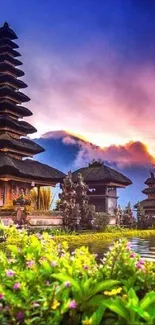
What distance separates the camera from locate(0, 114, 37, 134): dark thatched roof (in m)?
34.8

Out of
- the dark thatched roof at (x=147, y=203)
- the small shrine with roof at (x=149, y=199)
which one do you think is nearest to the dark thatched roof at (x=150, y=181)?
the small shrine with roof at (x=149, y=199)

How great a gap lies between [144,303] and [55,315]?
27.9 inches

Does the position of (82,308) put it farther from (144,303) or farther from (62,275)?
(144,303)

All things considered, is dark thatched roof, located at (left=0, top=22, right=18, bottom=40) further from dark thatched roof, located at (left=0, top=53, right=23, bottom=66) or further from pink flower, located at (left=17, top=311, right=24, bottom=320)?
pink flower, located at (left=17, top=311, right=24, bottom=320)

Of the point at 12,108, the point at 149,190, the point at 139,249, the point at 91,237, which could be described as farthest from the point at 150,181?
the point at 139,249

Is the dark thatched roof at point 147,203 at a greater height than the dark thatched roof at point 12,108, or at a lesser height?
lesser

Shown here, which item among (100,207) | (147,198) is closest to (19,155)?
(100,207)

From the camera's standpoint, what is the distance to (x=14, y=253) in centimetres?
468

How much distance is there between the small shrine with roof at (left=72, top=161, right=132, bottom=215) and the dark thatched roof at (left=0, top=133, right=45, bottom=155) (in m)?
9.07

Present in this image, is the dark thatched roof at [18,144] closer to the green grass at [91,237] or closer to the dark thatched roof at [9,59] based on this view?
the dark thatched roof at [9,59]

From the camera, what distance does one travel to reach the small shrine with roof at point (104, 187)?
43719 mm

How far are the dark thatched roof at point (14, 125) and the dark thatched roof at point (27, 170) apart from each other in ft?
9.20

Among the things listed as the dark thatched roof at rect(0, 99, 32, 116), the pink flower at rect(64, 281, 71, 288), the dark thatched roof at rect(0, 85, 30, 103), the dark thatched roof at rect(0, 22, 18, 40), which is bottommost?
the pink flower at rect(64, 281, 71, 288)

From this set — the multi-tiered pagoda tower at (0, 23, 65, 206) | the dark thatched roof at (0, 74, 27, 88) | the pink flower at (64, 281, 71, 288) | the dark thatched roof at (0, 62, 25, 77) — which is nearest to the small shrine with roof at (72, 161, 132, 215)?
the multi-tiered pagoda tower at (0, 23, 65, 206)
